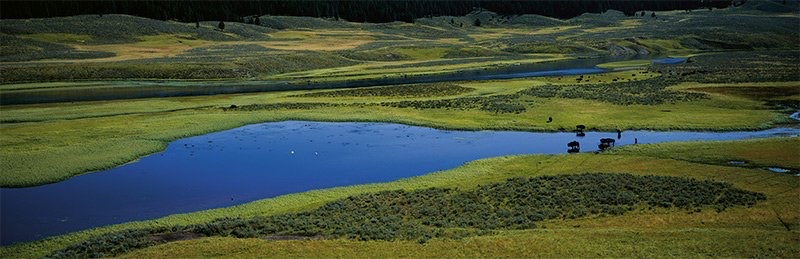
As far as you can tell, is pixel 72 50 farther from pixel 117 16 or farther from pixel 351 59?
pixel 351 59

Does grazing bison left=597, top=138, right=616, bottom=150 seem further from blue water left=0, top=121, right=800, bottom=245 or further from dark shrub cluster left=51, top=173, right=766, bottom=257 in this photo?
dark shrub cluster left=51, top=173, right=766, bottom=257

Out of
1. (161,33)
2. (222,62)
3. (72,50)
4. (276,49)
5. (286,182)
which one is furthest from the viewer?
(161,33)

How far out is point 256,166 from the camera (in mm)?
48531

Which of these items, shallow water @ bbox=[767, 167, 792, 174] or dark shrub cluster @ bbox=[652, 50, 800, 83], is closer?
shallow water @ bbox=[767, 167, 792, 174]

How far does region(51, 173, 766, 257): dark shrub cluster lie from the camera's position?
102 feet

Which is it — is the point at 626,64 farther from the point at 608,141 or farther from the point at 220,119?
the point at 220,119

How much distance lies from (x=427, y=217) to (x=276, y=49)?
128237mm

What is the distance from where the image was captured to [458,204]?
120 feet

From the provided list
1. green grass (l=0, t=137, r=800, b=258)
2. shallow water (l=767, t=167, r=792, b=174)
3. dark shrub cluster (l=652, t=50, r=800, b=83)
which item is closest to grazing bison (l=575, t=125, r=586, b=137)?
green grass (l=0, t=137, r=800, b=258)

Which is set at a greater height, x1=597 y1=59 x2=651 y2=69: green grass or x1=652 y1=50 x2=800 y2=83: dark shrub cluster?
x1=652 y1=50 x2=800 y2=83: dark shrub cluster

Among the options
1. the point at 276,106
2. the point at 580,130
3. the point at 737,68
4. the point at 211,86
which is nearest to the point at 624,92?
the point at 580,130

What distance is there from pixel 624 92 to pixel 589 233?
58573 mm

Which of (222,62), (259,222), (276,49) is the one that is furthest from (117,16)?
(259,222)

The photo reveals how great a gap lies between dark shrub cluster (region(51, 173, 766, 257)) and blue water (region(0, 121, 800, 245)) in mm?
5263
